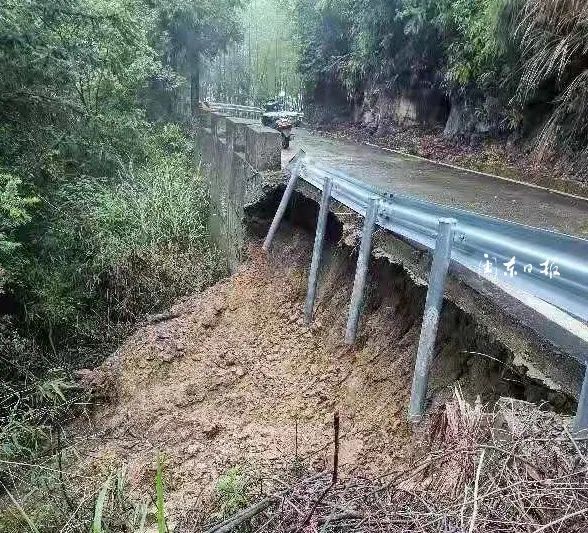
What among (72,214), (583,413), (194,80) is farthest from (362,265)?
(194,80)

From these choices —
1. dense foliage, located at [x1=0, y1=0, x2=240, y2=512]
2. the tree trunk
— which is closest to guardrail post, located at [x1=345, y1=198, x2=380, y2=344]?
dense foliage, located at [x1=0, y1=0, x2=240, y2=512]

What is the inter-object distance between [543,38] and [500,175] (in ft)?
6.94

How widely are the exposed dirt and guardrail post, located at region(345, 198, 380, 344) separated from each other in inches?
Answer: 7.3

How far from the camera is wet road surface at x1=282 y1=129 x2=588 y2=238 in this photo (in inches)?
241

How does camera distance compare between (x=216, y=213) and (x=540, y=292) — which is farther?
(x=216, y=213)

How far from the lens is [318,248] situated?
617cm

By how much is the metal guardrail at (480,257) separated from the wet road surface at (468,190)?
179cm

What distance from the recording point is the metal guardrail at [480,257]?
8.10 feet

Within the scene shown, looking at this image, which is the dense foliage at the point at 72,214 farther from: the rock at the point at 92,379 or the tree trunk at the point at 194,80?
the tree trunk at the point at 194,80

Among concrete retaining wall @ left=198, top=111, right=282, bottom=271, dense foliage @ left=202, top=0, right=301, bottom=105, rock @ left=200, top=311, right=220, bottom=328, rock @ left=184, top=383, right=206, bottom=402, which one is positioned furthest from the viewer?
dense foliage @ left=202, top=0, right=301, bottom=105

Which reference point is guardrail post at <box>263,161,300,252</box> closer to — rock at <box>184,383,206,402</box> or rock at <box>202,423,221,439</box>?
rock at <box>184,383,206,402</box>

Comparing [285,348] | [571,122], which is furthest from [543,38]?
[285,348]

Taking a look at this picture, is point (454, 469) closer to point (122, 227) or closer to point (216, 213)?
point (122, 227)

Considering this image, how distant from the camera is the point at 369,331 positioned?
530 cm
